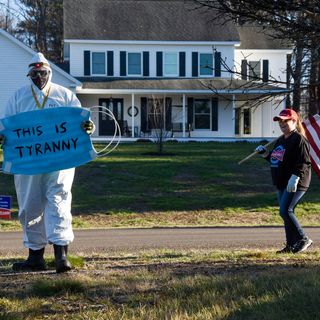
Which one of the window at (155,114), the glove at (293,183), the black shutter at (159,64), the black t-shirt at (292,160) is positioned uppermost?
the black shutter at (159,64)

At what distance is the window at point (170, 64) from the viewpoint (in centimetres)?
3841

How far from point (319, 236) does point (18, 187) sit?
23.8ft

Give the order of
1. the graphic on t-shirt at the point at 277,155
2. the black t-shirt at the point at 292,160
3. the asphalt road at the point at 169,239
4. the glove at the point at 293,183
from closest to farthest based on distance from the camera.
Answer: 1. the glove at the point at 293,183
2. the black t-shirt at the point at 292,160
3. the graphic on t-shirt at the point at 277,155
4. the asphalt road at the point at 169,239

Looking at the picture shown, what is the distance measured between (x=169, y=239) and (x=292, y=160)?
164 inches

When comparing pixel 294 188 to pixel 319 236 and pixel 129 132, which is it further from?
pixel 129 132

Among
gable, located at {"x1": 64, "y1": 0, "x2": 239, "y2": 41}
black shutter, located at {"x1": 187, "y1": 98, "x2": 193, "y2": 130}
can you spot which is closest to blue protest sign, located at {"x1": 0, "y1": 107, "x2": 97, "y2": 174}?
gable, located at {"x1": 64, "y1": 0, "x2": 239, "y2": 41}

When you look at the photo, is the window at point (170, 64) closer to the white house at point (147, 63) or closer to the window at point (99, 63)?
the white house at point (147, 63)

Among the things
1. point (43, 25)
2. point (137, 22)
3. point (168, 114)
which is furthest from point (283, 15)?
point (43, 25)

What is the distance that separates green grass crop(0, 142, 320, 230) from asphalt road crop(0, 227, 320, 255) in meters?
1.72

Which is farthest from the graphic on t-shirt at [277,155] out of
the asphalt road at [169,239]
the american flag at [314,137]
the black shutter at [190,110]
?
the black shutter at [190,110]

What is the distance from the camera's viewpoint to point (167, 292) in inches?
→ 233

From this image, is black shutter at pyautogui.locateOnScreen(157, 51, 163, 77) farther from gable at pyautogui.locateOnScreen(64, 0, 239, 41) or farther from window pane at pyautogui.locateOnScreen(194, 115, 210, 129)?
window pane at pyautogui.locateOnScreen(194, 115, 210, 129)

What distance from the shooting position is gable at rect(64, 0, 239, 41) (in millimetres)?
38031

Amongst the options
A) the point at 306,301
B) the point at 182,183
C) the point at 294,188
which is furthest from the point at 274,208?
the point at 306,301
